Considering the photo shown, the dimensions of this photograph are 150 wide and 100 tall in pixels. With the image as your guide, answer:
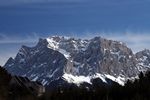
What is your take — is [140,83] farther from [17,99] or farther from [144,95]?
[17,99]

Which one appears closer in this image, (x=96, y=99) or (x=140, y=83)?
(x=96, y=99)

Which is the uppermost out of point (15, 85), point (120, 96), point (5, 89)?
point (120, 96)

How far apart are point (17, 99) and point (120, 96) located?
47253 millimetres

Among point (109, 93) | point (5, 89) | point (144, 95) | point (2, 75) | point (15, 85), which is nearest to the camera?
point (5, 89)

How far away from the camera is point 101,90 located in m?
180

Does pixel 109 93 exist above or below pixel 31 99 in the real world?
above

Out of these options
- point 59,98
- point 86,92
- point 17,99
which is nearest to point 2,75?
point 17,99

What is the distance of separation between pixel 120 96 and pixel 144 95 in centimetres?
1022

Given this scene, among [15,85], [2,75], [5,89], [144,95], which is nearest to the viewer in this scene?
[5,89]

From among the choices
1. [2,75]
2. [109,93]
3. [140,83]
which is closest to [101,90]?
[109,93]

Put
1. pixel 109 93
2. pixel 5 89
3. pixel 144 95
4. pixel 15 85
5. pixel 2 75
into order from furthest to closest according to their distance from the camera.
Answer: pixel 109 93, pixel 144 95, pixel 15 85, pixel 2 75, pixel 5 89

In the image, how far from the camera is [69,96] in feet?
574

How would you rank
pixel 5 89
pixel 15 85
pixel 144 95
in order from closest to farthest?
1. pixel 5 89
2. pixel 15 85
3. pixel 144 95

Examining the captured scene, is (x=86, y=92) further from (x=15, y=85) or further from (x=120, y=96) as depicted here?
(x=15, y=85)
